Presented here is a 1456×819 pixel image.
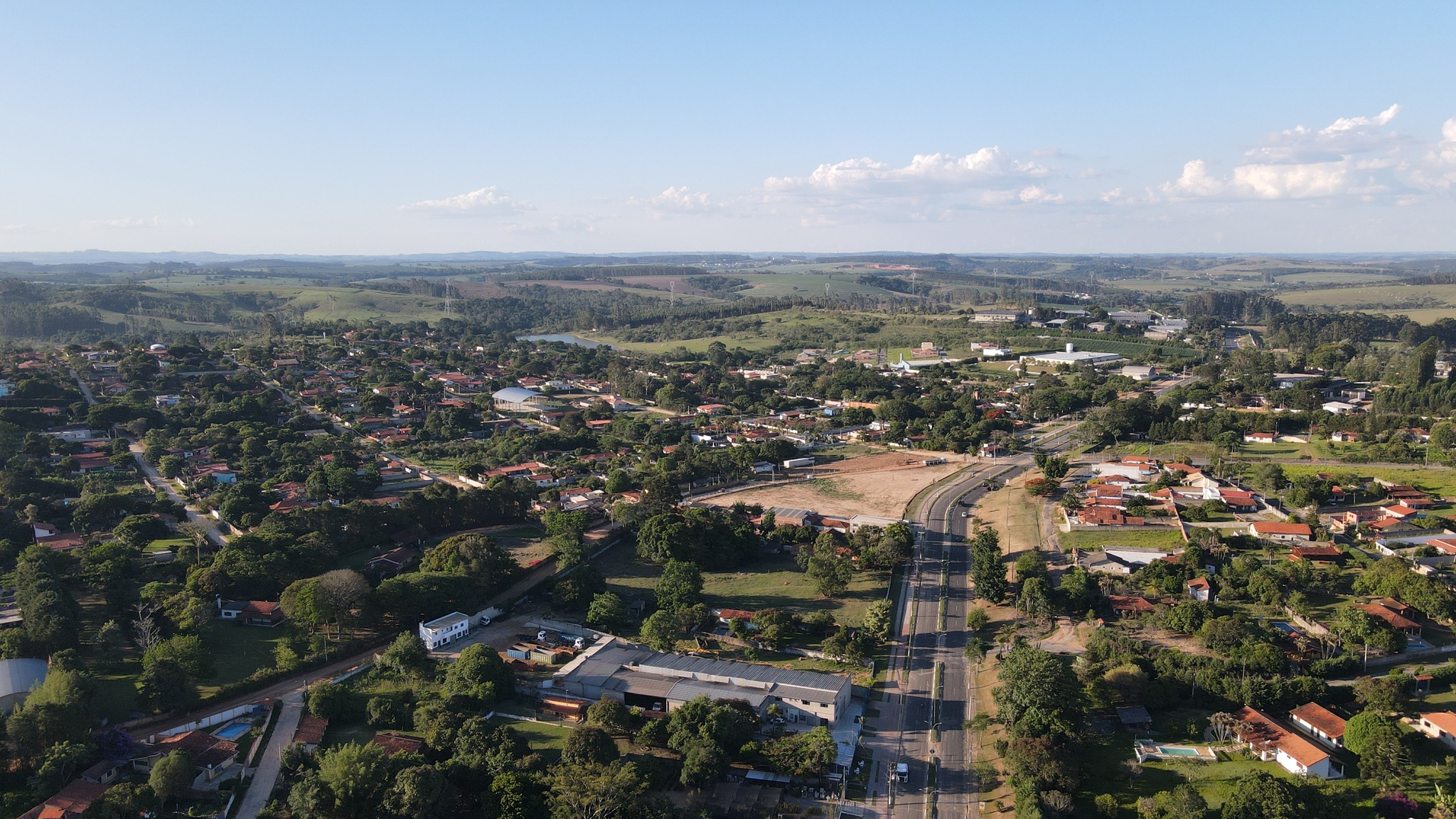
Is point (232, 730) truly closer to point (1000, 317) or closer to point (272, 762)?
point (272, 762)

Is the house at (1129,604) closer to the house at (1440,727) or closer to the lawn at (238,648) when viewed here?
the house at (1440,727)

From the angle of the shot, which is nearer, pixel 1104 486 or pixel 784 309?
pixel 1104 486

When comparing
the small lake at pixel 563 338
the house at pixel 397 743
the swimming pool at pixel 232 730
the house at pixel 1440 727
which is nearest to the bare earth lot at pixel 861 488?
the house at pixel 1440 727

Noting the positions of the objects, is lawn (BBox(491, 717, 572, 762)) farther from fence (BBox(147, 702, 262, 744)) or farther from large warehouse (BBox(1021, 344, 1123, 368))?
large warehouse (BBox(1021, 344, 1123, 368))

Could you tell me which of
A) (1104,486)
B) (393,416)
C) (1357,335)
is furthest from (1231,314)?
(393,416)

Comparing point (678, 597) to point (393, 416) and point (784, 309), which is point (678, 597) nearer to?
point (393, 416)

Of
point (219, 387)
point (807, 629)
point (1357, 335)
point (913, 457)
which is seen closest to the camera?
point (807, 629)
